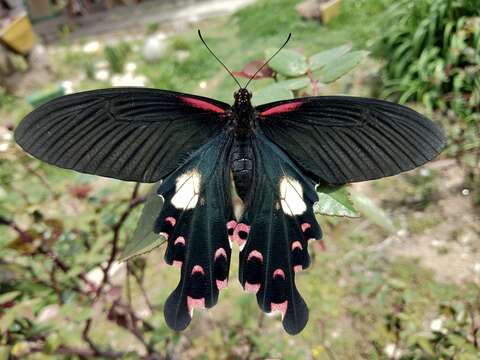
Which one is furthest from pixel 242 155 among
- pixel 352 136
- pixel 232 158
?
pixel 352 136

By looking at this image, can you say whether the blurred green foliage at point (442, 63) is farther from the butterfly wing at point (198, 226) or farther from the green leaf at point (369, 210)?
the butterfly wing at point (198, 226)

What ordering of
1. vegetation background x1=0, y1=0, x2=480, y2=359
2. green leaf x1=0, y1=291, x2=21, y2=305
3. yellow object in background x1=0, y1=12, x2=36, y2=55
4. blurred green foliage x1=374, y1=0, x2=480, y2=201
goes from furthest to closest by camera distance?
yellow object in background x1=0, y1=12, x2=36, y2=55, blurred green foliage x1=374, y1=0, x2=480, y2=201, vegetation background x1=0, y1=0, x2=480, y2=359, green leaf x1=0, y1=291, x2=21, y2=305

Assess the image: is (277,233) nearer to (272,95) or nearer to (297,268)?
(297,268)

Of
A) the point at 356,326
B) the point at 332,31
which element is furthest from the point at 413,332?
the point at 332,31

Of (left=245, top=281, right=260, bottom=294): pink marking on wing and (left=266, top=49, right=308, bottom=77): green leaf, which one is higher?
(left=266, top=49, right=308, bottom=77): green leaf

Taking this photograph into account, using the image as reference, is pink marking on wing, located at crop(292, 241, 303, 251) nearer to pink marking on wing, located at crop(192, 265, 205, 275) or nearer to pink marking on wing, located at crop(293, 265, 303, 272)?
pink marking on wing, located at crop(293, 265, 303, 272)

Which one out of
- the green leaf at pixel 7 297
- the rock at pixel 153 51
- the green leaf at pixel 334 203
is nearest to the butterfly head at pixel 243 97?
the green leaf at pixel 334 203

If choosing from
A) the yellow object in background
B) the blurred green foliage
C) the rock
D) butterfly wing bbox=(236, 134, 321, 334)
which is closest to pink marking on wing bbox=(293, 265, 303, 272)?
butterfly wing bbox=(236, 134, 321, 334)
